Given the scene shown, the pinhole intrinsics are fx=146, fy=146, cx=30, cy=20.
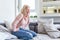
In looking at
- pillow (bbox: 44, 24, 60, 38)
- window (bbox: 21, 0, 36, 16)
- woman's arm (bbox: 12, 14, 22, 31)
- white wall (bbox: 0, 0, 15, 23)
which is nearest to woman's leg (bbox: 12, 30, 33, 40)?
woman's arm (bbox: 12, 14, 22, 31)

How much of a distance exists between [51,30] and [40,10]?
1140 millimetres

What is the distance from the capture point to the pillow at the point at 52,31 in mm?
3447

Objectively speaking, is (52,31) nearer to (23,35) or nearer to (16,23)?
(23,35)

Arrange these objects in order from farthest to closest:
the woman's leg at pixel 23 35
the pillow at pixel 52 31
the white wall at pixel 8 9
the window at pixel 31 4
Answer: the window at pixel 31 4
the white wall at pixel 8 9
the pillow at pixel 52 31
the woman's leg at pixel 23 35

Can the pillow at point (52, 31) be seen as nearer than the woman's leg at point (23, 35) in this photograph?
No

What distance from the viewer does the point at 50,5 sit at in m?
4.75

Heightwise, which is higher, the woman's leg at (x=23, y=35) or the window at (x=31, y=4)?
the window at (x=31, y=4)

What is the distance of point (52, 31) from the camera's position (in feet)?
A: 12.2

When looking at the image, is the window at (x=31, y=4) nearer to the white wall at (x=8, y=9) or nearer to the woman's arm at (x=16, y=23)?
the white wall at (x=8, y=9)

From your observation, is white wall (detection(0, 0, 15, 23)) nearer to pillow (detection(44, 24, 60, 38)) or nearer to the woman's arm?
pillow (detection(44, 24, 60, 38))

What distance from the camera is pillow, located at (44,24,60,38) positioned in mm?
3447

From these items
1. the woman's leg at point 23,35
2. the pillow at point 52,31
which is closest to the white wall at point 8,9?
the pillow at point 52,31

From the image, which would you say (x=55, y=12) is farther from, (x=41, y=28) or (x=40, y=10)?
(x=41, y=28)

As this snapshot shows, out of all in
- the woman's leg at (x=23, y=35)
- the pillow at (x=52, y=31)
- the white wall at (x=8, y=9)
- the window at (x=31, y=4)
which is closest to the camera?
the woman's leg at (x=23, y=35)
